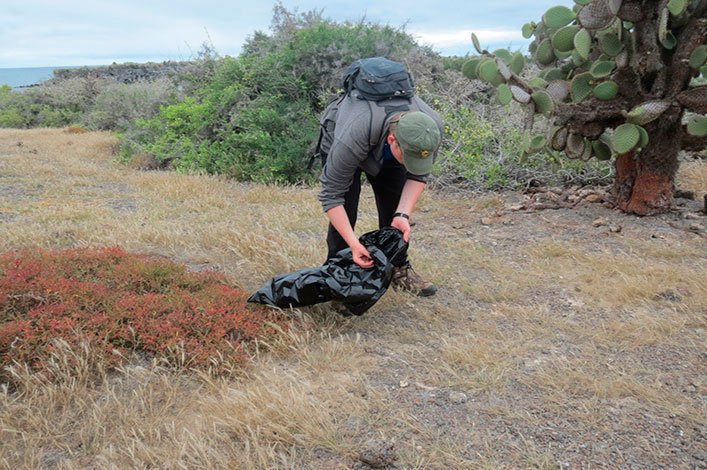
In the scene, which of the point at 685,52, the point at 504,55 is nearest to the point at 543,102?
the point at 504,55

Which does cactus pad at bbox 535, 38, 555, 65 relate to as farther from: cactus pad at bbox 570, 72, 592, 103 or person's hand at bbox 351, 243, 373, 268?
person's hand at bbox 351, 243, 373, 268

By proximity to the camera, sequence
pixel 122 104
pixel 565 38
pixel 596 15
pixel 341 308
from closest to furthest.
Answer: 1. pixel 341 308
2. pixel 596 15
3. pixel 565 38
4. pixel 122 104

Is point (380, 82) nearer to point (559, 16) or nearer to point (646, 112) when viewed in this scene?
point (646, 112)

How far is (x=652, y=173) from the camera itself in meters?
5.25

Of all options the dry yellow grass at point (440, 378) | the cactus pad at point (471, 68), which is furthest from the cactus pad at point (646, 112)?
the cactus pad at point (471, 68)

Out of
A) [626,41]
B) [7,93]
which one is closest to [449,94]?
[626,41]

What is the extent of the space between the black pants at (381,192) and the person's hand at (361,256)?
419 millimetres

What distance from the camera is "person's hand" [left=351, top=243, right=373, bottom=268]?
320cm

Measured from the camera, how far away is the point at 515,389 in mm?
2764

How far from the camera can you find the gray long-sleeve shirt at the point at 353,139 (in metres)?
3.05

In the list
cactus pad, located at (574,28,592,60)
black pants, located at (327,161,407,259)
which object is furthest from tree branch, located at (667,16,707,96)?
black pants, located at (327,161,407,259)

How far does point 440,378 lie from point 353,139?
49.5 inches

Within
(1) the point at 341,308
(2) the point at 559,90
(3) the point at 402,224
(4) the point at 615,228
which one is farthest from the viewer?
(2) the point at 559,90

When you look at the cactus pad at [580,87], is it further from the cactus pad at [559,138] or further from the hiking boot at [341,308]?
the hiking boot at [341,308]
